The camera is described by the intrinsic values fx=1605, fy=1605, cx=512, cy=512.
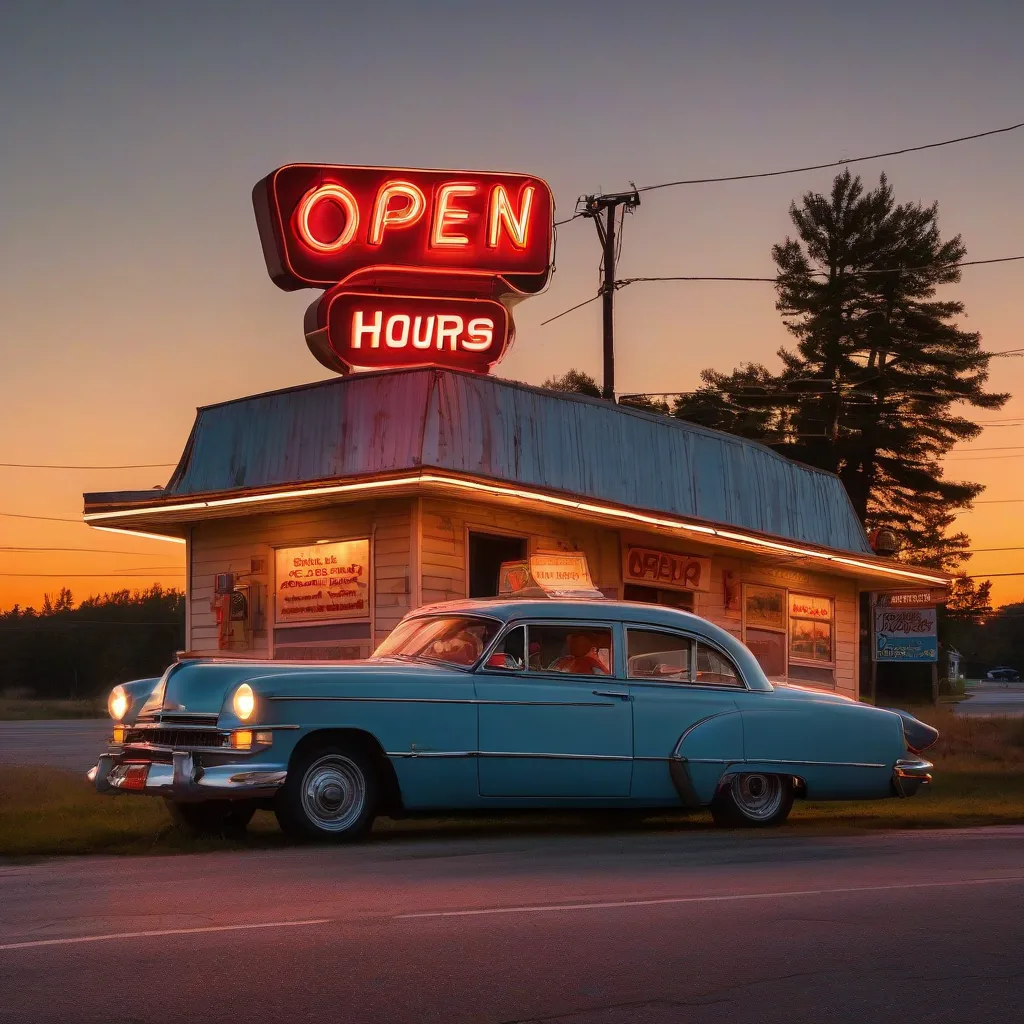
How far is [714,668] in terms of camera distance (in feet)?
41.1

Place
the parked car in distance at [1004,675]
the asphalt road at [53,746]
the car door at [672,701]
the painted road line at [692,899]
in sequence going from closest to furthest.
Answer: the painted road line at [692,899]
the car door at [672,701]
the asphalt road at [53,746]
the parked car in distance at [1004,675]

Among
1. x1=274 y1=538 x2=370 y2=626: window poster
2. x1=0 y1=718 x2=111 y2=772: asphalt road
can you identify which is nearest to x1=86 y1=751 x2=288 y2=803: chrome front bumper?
x1=274 y1=538 x2=370 y2=626: window poster

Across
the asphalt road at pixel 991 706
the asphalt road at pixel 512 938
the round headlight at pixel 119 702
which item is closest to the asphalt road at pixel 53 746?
the round headlight at pixel 119 702

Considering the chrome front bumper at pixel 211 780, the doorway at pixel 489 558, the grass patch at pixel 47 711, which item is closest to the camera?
the chrome front bumper at pixel 211 780

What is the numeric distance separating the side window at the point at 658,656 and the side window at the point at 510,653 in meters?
0.90

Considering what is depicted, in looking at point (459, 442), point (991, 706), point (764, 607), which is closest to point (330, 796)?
point (459, 442)

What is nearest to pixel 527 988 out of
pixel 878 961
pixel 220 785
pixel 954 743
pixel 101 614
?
pixel 878 961

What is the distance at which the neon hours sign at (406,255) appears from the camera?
65.0 feet

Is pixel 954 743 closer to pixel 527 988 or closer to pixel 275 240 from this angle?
pixel 275 240

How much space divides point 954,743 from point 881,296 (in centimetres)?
3589

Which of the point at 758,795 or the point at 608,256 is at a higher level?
the point at 608,256

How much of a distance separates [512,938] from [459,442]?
10.5 meters

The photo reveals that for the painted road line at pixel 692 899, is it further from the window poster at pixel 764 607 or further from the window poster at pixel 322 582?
the window poster at pixel 764 607

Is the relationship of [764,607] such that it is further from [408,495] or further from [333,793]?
[333,793]
